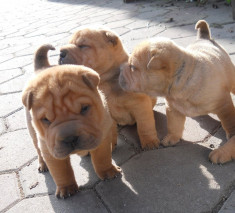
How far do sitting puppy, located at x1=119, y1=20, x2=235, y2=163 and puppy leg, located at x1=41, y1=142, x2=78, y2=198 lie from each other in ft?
3.00

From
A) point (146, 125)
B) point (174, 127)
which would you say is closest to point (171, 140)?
point (174, 127)

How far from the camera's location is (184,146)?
9.25ft

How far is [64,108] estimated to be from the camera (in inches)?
82.4

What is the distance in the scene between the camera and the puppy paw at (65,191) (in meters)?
2.43

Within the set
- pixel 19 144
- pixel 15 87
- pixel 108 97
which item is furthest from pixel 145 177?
pixel 15 87

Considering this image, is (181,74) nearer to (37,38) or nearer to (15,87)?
(15,87)

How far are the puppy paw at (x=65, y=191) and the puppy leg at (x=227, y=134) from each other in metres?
1.20

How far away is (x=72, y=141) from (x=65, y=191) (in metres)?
0.61

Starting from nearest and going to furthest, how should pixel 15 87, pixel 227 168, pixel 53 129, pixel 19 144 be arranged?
pixel 53 129 < pixel 227 168 < pixel 19 144 < pixel 15 87

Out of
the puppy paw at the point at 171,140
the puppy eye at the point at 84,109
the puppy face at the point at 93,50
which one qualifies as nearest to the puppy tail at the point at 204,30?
the puppy face at the point at 93,50

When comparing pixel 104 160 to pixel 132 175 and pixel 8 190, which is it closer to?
pixel 132 175

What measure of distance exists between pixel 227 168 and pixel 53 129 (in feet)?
4.77

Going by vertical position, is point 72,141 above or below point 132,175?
above

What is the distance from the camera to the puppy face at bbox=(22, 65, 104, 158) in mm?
2055
